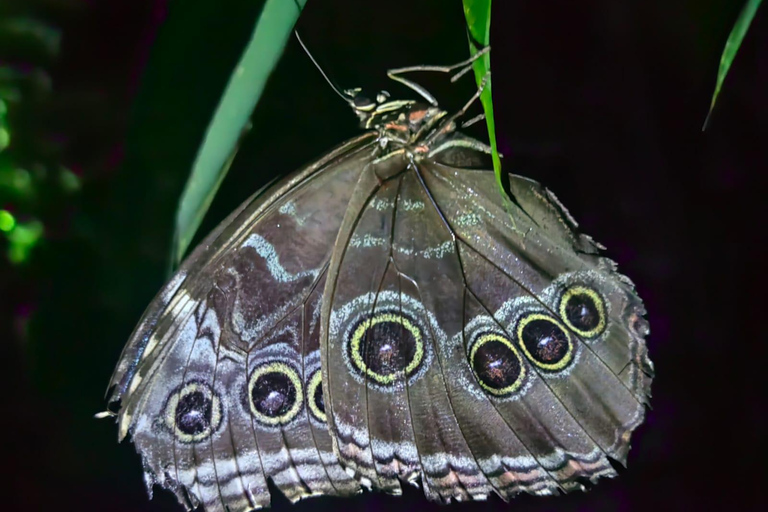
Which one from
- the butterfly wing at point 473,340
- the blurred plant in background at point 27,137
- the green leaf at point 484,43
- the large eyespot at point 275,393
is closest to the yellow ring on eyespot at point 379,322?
the butterfly wing at point 473,340

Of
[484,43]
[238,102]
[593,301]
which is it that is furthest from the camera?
[593,301]

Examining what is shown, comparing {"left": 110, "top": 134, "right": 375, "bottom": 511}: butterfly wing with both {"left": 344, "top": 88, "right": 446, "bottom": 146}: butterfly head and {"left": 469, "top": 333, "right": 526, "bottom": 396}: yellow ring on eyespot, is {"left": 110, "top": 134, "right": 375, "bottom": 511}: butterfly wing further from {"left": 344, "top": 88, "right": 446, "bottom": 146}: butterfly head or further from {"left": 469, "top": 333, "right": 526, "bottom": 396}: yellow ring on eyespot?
{"left": 469, "top": 333, "right": 526, "bottom": 396}: yellow ring on eyespot

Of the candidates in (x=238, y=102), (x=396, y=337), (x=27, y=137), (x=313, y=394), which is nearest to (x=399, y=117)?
(x=238, y=102)

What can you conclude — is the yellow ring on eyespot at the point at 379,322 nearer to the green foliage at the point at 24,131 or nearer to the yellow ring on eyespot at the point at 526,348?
the yellow ring on eyespot at the point at 526,348

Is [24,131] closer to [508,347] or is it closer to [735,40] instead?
[508,347]

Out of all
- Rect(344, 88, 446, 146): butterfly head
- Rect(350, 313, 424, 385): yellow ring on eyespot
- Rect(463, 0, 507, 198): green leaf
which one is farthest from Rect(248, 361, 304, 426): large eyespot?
Rect(463, 0, 507, 198): green leaf

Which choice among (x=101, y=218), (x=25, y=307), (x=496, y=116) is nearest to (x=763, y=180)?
(x=496, y=116)

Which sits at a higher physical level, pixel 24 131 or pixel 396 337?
pixel 24 131

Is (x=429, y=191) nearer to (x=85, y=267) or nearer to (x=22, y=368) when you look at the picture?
(x=85, y=267)
